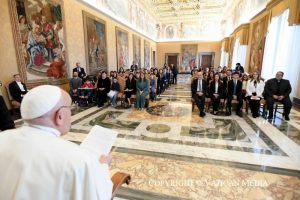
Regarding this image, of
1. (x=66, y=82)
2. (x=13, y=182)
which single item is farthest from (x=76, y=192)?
(x=66, y=82)

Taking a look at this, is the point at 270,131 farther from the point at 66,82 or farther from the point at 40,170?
the point at 66,82

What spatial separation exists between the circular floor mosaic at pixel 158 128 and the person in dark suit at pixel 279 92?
3.16 meters

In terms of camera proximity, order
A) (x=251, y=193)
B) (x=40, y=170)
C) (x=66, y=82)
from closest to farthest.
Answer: (x=40, y=170)
(x=251, y=193)
(x=66, y=82)

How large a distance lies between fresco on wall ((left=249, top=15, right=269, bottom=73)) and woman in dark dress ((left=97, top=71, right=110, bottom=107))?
7115 mm

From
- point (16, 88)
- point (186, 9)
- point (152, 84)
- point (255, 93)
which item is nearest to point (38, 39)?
point (16, 88)

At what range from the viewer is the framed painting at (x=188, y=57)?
21.9 meters

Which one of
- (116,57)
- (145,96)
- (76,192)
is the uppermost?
(116,57)

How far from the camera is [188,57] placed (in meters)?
22.3

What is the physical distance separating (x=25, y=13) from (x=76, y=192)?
21.1ft

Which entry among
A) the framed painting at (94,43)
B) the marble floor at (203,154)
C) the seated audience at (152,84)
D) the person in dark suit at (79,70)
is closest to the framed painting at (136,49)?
the framed painting at (94,43)

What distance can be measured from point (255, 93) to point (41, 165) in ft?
20.3

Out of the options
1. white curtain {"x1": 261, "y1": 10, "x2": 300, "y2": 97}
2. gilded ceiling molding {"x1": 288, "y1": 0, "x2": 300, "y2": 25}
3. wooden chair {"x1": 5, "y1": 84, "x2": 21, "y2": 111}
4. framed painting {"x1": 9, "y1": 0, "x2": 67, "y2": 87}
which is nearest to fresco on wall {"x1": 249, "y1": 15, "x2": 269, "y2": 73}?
white curtain {"x1": 261, "y1": 10, "x2": 300, "y2": 97}

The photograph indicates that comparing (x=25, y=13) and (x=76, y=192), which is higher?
(x=25, y=13)

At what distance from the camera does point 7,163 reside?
83 cm
